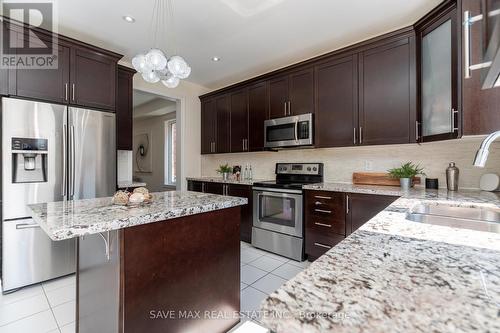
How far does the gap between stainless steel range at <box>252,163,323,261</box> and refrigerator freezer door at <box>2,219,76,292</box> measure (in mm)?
2186

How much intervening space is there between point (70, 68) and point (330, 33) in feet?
9.49

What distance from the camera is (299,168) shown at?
11.1 feet

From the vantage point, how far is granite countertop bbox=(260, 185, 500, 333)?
37 cm

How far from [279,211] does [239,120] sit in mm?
1662

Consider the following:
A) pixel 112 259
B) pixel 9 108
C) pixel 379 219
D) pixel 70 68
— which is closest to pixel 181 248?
pixel 112 259

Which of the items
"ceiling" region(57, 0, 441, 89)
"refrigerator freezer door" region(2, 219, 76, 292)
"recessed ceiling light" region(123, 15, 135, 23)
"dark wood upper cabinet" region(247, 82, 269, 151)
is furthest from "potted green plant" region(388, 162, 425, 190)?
"refrigerator freezer door" region(2, 219, 76, 292)

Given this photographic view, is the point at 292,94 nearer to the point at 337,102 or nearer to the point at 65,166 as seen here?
the point at 337,102

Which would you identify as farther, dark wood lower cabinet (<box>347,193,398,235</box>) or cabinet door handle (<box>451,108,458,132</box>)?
dark wood lower cabinet (<box>347,193,398,235</box>)

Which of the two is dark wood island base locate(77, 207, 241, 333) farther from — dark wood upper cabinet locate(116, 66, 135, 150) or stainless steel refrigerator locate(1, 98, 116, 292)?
dark wood upper cabinet locate(116, 66, 135, 150)

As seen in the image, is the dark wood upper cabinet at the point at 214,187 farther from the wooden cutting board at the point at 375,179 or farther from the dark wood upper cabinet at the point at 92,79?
the wooden cutting board at the point at 375,179

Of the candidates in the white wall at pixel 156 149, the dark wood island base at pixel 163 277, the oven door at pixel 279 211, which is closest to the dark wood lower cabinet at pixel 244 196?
the oven door at pixel 279 211

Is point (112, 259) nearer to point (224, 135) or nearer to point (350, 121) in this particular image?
point (350, 121)

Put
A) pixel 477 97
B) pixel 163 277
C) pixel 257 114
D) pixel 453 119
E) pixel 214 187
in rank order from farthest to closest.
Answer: pixel 214 187
pixel 257 114
pixel 453 119
pixel 477 97
pixel 163 277

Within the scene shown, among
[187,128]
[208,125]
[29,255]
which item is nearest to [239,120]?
[208,125]
